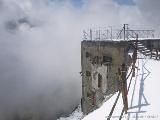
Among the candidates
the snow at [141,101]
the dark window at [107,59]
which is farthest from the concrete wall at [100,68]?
the snow at [141,101]

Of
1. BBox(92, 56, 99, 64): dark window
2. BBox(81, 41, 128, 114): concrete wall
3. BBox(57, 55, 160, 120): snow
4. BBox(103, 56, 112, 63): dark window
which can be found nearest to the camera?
BBox(57, 55, 160, 120): snow

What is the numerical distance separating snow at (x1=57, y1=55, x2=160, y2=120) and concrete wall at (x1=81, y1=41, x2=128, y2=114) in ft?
10.7

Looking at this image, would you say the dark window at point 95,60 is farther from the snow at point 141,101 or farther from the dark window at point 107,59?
the snow at point 141,101

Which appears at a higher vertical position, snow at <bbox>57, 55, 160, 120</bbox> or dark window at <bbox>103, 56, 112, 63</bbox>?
dark window at <bbox>103, 56, 112, 63</bbox>

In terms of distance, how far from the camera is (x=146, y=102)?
1084 centimetres

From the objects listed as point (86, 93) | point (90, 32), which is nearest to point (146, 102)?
point (90, 32)

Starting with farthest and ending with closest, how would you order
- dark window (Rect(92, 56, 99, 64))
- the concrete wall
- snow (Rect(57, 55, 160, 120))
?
1. dark window (Rect(92, 56, 99, 64))
2. the concrete wall
3. snow (Rect(57, 55, 160, 120))

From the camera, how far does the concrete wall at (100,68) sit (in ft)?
61.7

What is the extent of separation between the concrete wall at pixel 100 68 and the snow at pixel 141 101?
10.7 ft

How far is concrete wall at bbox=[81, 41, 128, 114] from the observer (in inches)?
740

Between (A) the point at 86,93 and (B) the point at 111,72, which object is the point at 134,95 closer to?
(B) the point at 111,72

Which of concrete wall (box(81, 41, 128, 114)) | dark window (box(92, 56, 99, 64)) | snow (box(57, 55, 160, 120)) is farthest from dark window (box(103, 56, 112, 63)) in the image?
snow (box(57, 55, 160, 120))

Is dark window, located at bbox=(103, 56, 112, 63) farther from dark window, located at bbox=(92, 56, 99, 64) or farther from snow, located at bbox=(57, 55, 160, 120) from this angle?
snow, located at bbox=(57, 55, 160, 120)

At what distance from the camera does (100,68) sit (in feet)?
71.6
